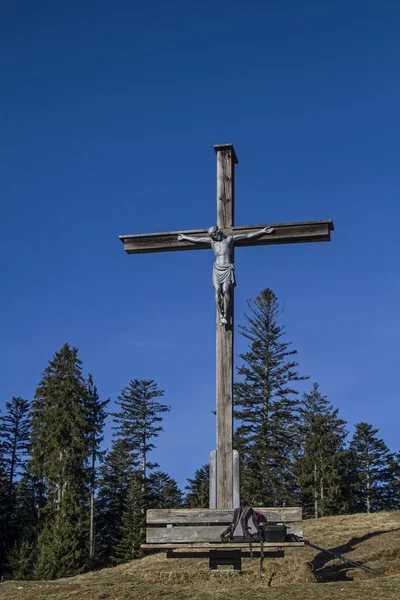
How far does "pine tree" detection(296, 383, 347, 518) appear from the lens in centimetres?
5466

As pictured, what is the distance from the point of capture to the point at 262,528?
436 inches

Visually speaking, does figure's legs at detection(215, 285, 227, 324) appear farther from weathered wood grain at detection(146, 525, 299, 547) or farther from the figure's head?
weathered wood grain at detection(146, 525, 299, 547)

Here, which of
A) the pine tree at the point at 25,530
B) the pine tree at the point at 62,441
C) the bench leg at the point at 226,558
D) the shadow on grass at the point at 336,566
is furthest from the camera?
the pine tree at the point at 62,441

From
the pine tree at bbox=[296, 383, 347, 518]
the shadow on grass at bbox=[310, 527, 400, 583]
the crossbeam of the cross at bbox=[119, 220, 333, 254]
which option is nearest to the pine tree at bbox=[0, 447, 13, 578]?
the pine tree at bbox=[296, 383, 347, 518]

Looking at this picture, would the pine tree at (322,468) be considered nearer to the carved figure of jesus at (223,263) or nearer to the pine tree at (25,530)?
the pine tree at (25,530)

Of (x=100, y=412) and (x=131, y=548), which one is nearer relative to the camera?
(x=131, y=548)

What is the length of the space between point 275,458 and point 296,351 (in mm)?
7490

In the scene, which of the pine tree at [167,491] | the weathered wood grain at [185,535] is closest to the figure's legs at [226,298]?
the weathered wood grain at [185,535]

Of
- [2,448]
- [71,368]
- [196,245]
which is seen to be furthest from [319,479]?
[196,245]

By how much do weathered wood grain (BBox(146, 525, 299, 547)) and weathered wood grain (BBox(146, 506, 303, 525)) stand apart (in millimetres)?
134

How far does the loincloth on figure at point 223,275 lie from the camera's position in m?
12.9

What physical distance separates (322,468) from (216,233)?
45875 mm

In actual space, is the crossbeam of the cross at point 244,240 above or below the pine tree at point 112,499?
above

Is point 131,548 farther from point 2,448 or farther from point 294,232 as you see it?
point 294,232
